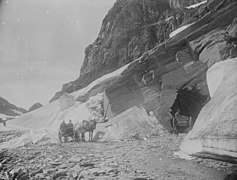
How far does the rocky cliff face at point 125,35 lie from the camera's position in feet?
85.0

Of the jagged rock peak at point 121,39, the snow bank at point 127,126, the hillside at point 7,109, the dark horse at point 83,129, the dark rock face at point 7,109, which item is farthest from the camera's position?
the dark rock face at point 7,109

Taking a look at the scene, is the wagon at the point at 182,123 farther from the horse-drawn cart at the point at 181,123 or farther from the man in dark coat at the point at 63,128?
the man in dark coat at the point at 63,128

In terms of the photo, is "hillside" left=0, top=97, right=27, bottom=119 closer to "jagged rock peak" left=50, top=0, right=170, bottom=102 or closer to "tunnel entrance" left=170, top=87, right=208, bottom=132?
"jagged rock peak" left=50, top=0, right=170, bottom=102

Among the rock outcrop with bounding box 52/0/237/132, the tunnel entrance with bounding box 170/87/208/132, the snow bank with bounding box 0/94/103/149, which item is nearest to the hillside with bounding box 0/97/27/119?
the snow bank with bounding box 0/94/103/149

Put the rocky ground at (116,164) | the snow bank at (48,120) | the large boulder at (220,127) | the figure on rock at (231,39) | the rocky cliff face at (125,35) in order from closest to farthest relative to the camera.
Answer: the large boulder at (220,127) < the rocky ground at (116,164) < the figure on rock at (231,39) < the snow bank at (48,120) < the rocky cliff face at (125,35)

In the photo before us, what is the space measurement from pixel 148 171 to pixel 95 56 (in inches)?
1021

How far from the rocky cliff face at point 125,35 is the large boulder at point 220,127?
18.9 meters

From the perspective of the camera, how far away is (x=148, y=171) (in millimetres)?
5305

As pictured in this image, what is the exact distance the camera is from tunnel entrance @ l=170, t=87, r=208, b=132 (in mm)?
9286

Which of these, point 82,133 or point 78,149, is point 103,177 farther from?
point 82,133

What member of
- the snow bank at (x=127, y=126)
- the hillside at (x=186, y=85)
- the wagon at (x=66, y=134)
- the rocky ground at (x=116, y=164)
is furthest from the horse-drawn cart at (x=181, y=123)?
the wagon at (x=66, y=134)

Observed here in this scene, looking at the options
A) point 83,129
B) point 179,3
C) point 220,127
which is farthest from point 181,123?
point 179,3

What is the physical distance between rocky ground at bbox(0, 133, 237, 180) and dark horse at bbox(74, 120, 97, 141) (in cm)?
228

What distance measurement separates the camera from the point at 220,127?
4.34m
